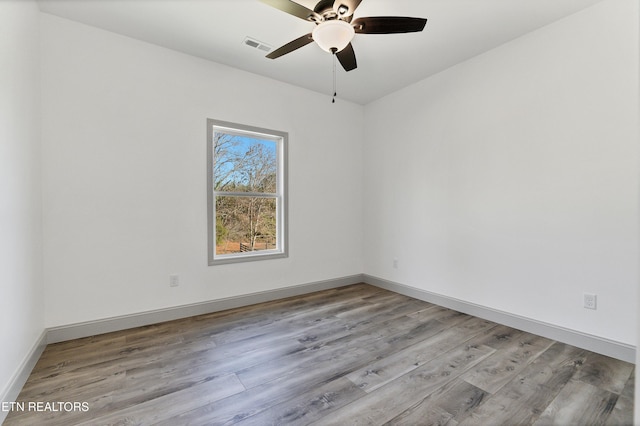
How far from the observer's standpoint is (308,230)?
4066mm

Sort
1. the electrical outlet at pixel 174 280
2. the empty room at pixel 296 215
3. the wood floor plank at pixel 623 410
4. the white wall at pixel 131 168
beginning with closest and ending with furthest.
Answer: the wood floor plank at pixel 623 410, the empty room at pixel 296 215, the white wall at pixel 131 168, the electrical outlet at pixel 174 280

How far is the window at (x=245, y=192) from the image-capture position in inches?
133

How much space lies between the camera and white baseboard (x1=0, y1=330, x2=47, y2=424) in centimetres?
162

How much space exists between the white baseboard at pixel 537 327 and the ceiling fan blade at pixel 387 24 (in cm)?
277

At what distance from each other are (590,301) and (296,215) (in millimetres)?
3112

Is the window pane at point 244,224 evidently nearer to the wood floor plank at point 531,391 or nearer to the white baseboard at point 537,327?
the white baseboard at point 537,327

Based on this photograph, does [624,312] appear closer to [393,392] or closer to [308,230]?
[393,392]

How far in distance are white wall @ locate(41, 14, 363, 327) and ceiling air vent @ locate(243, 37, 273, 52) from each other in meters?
0.59

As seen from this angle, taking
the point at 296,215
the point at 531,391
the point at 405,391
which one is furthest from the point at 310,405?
the point at 296,215

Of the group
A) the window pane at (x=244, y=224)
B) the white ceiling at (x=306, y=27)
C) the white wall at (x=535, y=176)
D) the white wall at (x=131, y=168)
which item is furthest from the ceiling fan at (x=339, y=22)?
the window pane at (x=244, y=224)

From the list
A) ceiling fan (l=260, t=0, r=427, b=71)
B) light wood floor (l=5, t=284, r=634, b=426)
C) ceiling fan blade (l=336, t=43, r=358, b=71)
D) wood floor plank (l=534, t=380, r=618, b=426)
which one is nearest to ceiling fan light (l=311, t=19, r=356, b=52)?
ceiling fan (l=260, t=0, r=427, b=71)

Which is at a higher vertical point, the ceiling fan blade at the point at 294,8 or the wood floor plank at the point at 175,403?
the ceiling fan blade at the point at 294,8

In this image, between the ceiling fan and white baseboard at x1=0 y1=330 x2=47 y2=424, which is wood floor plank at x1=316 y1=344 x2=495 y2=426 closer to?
white baseboard at x1=0 y1=330 x2=47 y2=424

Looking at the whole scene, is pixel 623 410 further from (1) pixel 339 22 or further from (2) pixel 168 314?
(2) pixel 168 314
